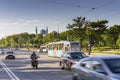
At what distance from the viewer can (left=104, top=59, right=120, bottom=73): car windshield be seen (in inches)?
387

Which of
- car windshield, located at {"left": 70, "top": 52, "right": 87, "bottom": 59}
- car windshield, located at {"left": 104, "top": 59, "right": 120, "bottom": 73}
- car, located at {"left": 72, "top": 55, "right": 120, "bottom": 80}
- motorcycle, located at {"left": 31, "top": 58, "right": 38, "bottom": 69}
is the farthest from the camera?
motorcycle, located at {"left": 31, "top": 58, "right": 38, "bottom": 69}

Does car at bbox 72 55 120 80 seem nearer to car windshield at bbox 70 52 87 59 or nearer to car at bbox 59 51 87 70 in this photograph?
car at bbox 59 51 87 70

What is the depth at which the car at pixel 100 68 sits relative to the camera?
966 cm

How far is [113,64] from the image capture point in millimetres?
10219

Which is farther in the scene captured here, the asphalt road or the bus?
the bus

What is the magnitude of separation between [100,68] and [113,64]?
398 mm

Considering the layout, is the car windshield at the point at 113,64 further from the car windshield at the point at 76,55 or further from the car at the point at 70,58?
the car windshield at the point at 76,55

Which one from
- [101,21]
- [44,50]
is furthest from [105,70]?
[44,50]

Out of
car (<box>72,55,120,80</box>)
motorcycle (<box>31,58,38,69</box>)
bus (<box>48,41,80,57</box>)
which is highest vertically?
bus (<box>48,41,80,57</box>)

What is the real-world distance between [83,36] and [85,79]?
296 ft

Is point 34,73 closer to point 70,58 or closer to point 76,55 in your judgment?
point 70,58

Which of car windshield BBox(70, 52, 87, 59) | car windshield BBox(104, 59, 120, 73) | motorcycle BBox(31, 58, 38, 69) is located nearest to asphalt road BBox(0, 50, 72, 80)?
motorcycle BBox(31, 58, 38, 69)

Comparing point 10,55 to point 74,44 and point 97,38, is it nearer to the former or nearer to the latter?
point 74,44

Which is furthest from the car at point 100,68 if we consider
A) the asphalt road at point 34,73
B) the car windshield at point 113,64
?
the asphalt road at point 34,73
